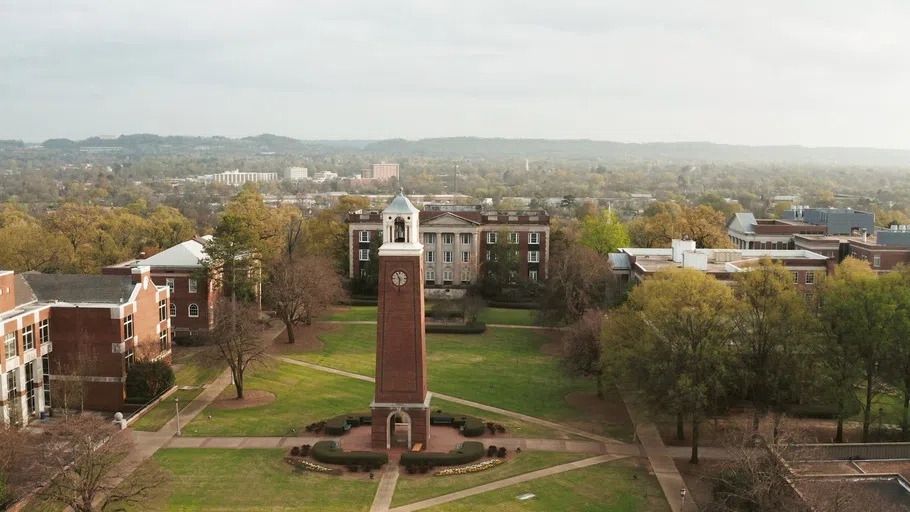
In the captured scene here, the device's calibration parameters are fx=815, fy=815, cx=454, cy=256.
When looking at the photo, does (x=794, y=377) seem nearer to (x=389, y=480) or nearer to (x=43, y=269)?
(x=389, y=480)

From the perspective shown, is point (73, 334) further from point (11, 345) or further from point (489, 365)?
point (489, 365)

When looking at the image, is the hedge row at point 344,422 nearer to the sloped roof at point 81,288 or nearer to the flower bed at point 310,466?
the flower bed at point 310,466

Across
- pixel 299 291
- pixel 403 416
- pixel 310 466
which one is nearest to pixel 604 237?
pixel 299 291

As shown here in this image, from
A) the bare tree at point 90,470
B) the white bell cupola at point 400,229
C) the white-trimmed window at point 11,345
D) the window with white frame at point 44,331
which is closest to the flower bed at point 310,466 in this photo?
the bare tree at point 90,470

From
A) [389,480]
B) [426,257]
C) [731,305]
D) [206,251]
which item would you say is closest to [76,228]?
[206,251]

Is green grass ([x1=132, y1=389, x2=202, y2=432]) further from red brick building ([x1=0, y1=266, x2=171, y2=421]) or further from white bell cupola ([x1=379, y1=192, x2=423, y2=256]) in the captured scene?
white bell cupola ([x1=379, y1=192, x2=423, y2=256])

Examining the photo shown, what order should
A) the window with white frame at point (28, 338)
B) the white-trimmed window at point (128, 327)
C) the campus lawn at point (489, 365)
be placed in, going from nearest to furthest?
the window with white frame at point (28, 338)
the white-trimmed window at point (128, 327)
the campus lawn at point (489, 365)
